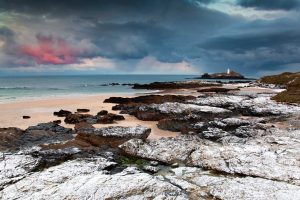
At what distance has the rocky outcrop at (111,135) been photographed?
61.5 ft

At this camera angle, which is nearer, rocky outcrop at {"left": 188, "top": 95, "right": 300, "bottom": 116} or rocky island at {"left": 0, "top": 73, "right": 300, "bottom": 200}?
rocky island at {"left": 0, "top": 73, "right": 300, "bottom": 200}

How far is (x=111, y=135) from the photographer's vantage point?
63.2 ft

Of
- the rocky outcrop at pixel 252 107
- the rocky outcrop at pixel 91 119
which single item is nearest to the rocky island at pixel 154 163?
the rocky outcrop at pixel 91 119

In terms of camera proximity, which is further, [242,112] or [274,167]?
[242,112]

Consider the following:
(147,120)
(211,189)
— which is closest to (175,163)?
(211,189)

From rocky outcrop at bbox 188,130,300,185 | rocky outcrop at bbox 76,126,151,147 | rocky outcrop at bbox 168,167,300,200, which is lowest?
rocky outcrop at bbox 168,167,300,200

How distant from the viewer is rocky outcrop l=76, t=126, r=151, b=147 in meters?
18.8

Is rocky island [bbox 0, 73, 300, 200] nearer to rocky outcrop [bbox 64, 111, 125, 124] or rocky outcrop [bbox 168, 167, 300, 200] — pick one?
rocky outcrop [bbox 168, 167, 300, 200]

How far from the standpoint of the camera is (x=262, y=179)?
12.4 metres

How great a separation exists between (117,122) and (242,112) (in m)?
11.9

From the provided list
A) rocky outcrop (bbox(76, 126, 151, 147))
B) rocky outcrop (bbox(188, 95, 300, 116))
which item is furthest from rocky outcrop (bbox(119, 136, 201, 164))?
rocky outcrop (bbox(188, 95, 300, 116))

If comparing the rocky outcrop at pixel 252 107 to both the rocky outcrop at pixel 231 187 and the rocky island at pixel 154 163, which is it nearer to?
the rocky island at pixel 154 163

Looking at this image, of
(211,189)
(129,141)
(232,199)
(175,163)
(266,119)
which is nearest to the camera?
(232,199)

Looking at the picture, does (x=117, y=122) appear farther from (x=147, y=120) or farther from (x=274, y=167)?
(x=274, y=167)
